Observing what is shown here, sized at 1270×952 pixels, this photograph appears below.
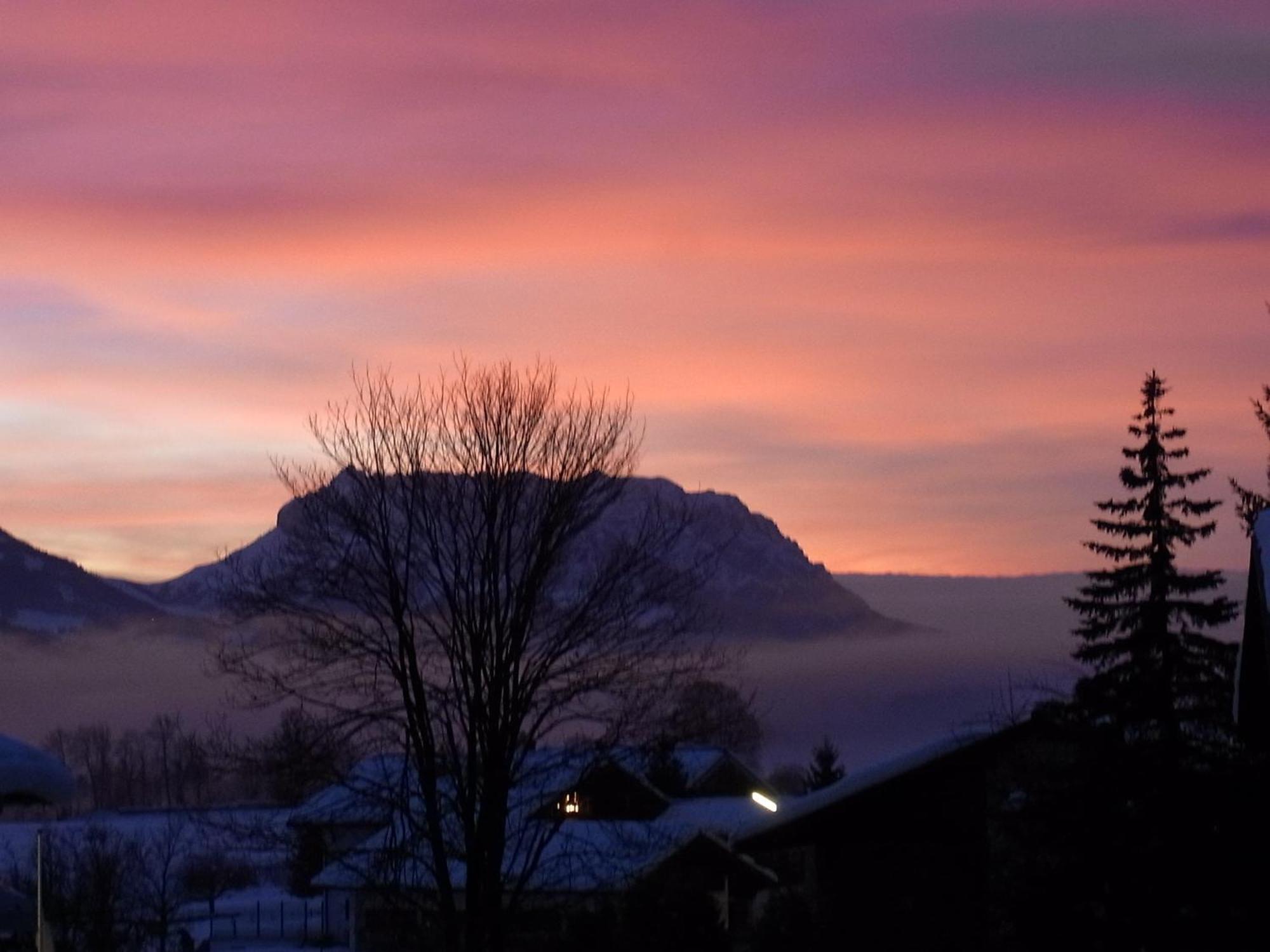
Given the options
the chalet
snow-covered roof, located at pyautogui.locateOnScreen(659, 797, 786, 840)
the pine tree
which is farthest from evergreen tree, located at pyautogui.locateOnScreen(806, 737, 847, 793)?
the chalet

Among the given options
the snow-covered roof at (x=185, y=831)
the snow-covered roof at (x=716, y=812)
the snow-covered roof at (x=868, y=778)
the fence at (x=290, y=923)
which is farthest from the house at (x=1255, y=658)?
the fence at (x=290, y=923)

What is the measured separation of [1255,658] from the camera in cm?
881

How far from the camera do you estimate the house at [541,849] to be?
23047 mm

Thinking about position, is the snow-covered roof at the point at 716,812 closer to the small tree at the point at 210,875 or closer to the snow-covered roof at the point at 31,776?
the small tree at the point at 210,875

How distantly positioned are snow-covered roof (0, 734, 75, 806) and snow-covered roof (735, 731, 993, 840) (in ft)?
60.3

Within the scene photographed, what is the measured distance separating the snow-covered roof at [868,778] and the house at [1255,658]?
58.3 feet

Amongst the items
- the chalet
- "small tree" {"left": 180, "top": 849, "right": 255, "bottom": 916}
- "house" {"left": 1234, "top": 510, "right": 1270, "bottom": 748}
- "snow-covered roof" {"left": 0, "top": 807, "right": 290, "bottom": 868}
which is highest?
"house" {"left": 1234, "top": 510, "right": 1270, "bottom": 748}

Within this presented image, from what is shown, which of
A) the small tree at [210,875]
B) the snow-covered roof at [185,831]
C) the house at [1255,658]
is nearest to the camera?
the house at [1255,658]

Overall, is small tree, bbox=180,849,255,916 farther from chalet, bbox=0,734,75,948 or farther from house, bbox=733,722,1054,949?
chalet, bbox=0,734,75,948

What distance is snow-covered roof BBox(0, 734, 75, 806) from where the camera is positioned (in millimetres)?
10094

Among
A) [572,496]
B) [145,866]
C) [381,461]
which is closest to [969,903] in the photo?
[572,496]

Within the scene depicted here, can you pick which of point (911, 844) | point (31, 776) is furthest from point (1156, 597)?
point (31, 776)

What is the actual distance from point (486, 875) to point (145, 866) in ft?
106

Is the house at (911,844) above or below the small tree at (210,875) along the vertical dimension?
above
